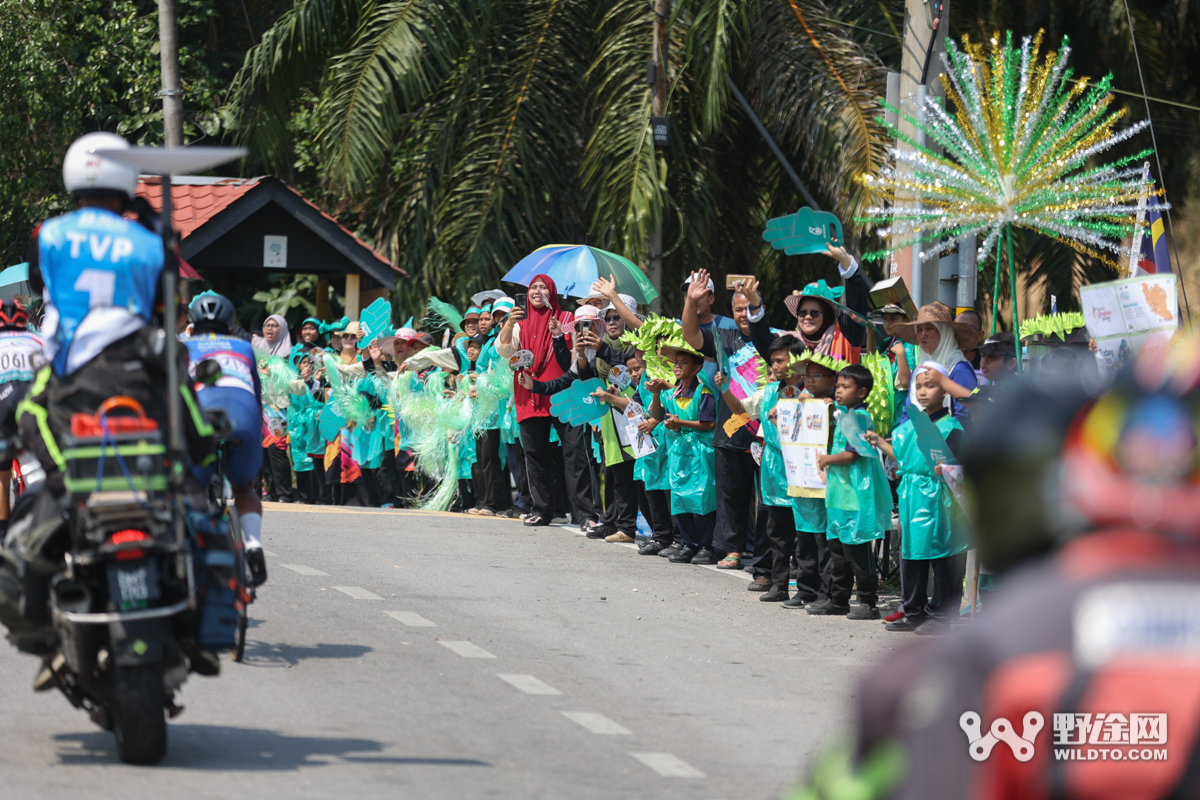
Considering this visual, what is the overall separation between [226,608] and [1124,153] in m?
14.9

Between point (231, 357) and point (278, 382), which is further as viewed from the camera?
point (278, 382)

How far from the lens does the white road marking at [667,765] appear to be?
240 inches

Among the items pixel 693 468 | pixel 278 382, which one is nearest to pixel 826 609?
pixel 693 468

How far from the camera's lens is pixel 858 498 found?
10219 mm

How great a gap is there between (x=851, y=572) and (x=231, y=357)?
4.60 meters

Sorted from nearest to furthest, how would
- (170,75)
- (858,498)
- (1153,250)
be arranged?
(1153,250) → (858,498) → (170,75)

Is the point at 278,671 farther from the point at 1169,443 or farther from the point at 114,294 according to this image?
the point at 1169,443

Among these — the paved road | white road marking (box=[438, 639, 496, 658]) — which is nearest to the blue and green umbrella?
the paved road

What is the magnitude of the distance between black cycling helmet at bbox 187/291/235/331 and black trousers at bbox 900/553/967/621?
4243 millimetres

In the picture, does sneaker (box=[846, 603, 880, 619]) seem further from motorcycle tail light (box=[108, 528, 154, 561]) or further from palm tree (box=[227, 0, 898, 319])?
palm tree (box=[227, 0, 898, 319])

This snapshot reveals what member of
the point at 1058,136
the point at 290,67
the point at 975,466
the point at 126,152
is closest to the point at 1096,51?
the point at 290,67

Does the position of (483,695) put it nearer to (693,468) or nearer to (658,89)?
(693,468)

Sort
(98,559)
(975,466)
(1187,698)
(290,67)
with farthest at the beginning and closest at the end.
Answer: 1. (290,67)
2. (98,559)
3. (975,466)
4. (1187,698)

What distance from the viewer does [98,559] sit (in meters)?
5.62
